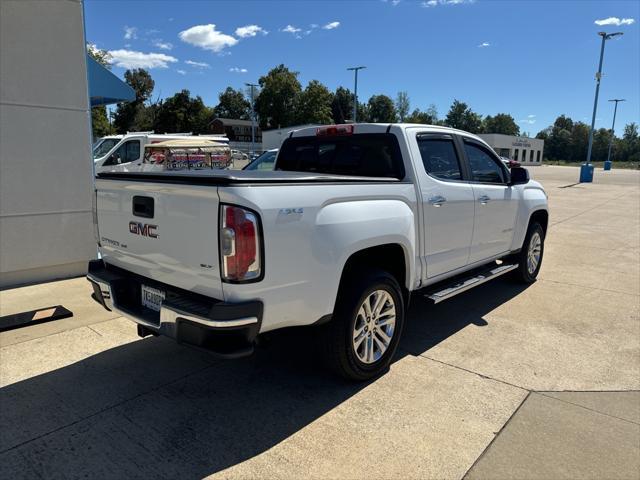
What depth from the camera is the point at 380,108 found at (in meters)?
99.3

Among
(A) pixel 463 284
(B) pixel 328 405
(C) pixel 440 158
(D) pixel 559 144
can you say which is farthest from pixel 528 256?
(D) pixel 559 144

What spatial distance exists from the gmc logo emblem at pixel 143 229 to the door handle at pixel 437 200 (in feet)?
7.37

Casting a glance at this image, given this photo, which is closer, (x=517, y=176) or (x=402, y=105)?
(x=517, y=176)

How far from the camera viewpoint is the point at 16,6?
559cm

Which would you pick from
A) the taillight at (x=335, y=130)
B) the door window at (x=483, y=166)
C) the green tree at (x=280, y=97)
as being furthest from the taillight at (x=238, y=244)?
the green tree at (x=280, y=97)

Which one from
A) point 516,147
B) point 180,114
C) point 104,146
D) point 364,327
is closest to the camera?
point 364,327

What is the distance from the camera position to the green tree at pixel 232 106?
102625 mm

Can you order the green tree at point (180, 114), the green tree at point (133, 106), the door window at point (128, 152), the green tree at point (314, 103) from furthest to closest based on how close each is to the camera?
the green tree at point (314, 103), the green tree at point (180, 114), the green tree at point (133, 106), the door window at point (128, 152)

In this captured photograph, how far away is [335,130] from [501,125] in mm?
134814

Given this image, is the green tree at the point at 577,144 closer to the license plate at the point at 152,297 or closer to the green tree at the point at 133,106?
the green tree at the point at 133,106

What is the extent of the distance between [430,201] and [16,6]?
5411 millimetres

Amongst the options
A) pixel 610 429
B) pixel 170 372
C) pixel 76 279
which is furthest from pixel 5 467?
pixel 76 279

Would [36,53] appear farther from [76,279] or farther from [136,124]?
[136,124]

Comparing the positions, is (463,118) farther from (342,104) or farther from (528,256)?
(528,256)
